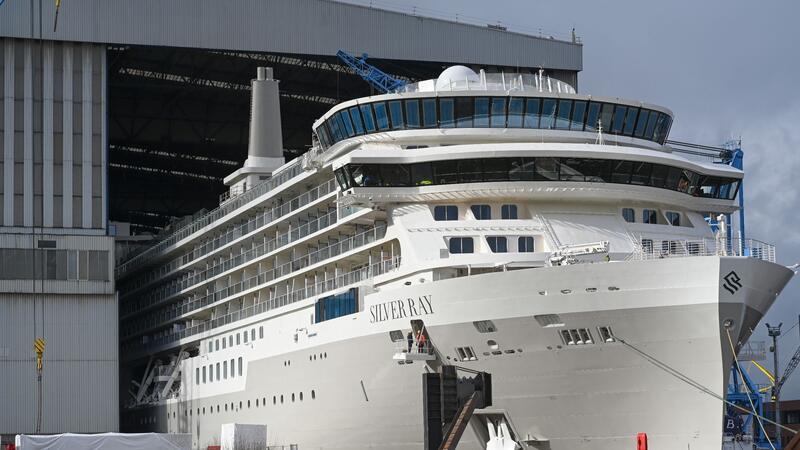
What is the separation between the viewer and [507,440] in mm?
33500

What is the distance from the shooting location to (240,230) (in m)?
49.3

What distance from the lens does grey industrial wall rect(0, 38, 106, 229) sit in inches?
2122

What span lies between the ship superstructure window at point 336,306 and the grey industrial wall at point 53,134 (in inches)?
702

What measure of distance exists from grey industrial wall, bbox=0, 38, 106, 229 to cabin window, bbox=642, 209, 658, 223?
25.3 metres

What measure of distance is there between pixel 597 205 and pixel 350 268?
803cm

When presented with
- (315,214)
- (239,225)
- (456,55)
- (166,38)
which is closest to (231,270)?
(239,225)

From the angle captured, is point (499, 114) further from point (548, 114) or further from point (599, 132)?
point (599, 132)

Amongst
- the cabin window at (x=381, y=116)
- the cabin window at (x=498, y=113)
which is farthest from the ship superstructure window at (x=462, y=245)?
the cabin window at (x=381, y=116)

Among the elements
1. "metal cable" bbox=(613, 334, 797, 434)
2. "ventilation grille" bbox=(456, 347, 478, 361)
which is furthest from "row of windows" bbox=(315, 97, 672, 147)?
"metal cable" bbox=(613, 334, 797, 434)

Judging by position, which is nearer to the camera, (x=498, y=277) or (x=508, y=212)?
(x=498, y=277)

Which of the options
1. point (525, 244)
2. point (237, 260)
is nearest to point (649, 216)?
point (525, 244)

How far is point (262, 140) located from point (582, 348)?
25186 millimetres

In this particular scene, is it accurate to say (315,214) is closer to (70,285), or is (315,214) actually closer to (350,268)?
(350,268)

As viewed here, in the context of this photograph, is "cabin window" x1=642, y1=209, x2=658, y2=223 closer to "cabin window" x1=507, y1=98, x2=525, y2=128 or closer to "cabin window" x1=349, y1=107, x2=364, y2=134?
"cabin window" x1=507, y1=98, x2=525, y2=128
